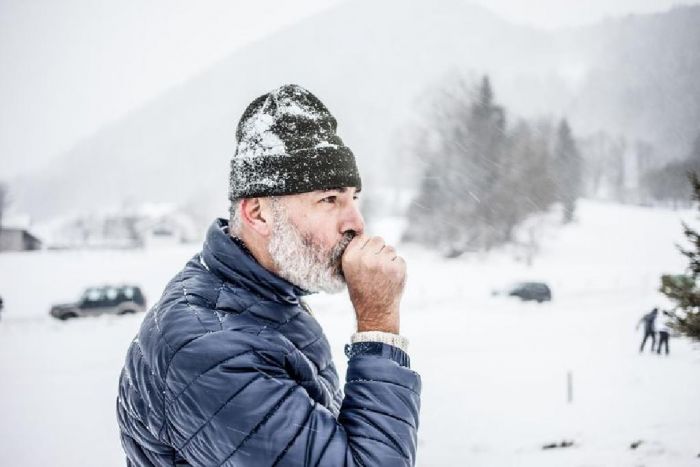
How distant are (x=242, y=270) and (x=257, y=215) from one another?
16 centimetres

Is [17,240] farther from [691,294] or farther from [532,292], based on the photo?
[691,294]

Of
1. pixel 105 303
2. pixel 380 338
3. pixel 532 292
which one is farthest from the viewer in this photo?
pixel 532 292

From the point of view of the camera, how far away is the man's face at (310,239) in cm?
106

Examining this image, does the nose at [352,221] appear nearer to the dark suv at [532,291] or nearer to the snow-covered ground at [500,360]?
the snow-covered ground at [500,360]

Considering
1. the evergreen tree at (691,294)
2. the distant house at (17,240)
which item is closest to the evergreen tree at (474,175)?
the distant house at (17,240)

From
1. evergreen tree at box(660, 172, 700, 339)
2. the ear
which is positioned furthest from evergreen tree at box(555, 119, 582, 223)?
the ear

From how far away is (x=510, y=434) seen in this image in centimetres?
517

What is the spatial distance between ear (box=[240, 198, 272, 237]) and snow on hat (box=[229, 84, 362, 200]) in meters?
0.03

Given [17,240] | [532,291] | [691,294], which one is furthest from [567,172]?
[17,240]

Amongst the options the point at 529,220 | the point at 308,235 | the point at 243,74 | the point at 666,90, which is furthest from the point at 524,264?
the point at 243,74

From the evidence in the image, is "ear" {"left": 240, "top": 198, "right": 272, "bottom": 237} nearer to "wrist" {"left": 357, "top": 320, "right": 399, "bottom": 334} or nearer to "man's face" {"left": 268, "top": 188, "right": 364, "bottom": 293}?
"man's face" {"left": 268, "top": 188, "right": 364, "bottom": 293}

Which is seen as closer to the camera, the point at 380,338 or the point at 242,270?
the point at 380,338

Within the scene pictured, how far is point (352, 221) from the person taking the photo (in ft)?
3.52

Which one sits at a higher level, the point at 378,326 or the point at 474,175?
the point at 474,175
